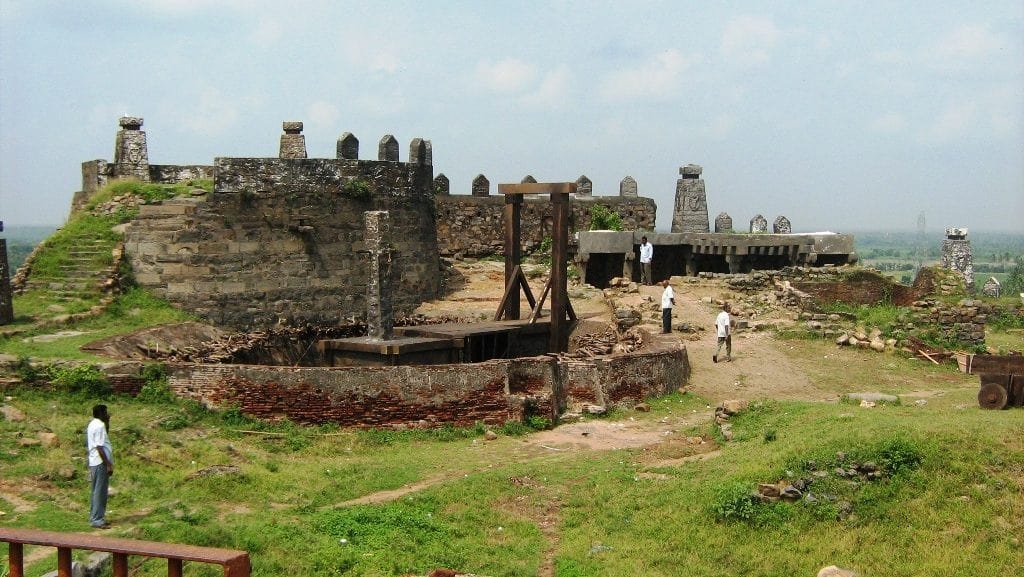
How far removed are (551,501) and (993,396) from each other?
584 centimetres

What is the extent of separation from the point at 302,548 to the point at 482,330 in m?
10.1

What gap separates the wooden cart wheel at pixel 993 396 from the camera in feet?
44.7

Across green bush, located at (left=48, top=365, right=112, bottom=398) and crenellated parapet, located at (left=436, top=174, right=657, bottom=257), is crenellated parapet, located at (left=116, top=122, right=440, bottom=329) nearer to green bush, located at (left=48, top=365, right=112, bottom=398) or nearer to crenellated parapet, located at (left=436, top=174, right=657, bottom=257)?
green bush, located at (left=48, top=365, right=112, bottom=398)

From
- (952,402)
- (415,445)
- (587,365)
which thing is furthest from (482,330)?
(952,402)

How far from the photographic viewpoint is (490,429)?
1627 centimetres

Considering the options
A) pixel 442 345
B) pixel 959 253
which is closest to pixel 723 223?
pixel 959 253

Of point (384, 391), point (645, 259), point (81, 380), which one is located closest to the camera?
point (81, 380)

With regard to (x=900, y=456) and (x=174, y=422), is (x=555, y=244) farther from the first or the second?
(x=900, y=456)

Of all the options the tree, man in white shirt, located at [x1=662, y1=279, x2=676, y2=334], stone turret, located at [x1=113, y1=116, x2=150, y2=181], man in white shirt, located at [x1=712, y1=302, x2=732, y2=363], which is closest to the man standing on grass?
man in white shirt, located at [x1=712, y1=302, x2=732, y2=363]

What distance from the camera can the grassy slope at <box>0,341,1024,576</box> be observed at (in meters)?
10.3

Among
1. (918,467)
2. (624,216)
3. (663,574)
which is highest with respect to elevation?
(624,216)

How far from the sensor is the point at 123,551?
6527 millimetres

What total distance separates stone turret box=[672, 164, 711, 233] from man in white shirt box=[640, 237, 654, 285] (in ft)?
8.36

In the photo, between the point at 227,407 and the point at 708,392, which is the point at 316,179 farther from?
the point at 708,392
